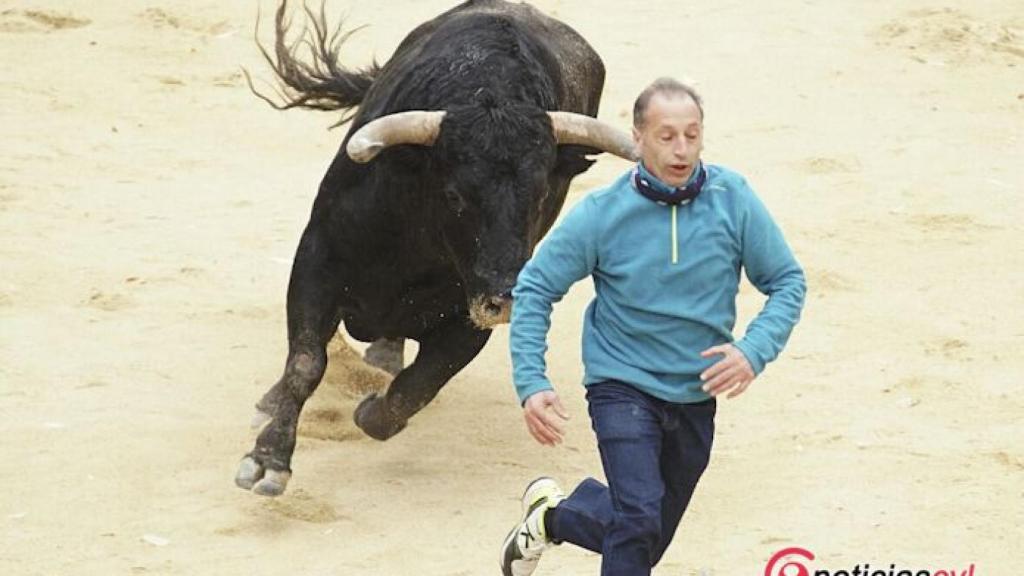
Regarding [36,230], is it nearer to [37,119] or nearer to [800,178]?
[37,119]

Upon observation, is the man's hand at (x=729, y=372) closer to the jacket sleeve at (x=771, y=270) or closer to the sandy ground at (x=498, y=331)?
the jacket sleeve at (x=771, y=270)

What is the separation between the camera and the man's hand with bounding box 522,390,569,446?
5.16 m

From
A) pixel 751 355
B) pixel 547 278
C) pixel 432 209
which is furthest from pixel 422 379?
pixel 751 355

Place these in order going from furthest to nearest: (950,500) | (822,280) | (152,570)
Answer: (822,280)
(950,500)
(152,570)

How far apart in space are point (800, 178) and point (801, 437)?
3.82m

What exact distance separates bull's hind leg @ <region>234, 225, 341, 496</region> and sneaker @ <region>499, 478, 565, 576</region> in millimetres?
1320

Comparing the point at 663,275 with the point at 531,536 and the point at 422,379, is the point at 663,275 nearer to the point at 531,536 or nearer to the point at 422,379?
→ the point at 531,536

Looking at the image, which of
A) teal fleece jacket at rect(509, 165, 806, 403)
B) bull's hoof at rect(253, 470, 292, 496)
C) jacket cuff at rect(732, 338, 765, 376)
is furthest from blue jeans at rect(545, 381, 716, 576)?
bull's hoof at rect(253, 470, 292, 496)

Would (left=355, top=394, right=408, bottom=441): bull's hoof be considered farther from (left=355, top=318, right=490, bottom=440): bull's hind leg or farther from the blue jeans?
the blue jeans

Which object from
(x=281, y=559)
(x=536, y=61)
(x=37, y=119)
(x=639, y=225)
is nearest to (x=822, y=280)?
(x=536, y=61)

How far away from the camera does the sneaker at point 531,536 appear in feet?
19.3

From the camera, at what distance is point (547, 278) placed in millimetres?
5324

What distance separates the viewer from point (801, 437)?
25.3ft

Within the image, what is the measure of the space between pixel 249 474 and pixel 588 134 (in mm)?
1707
